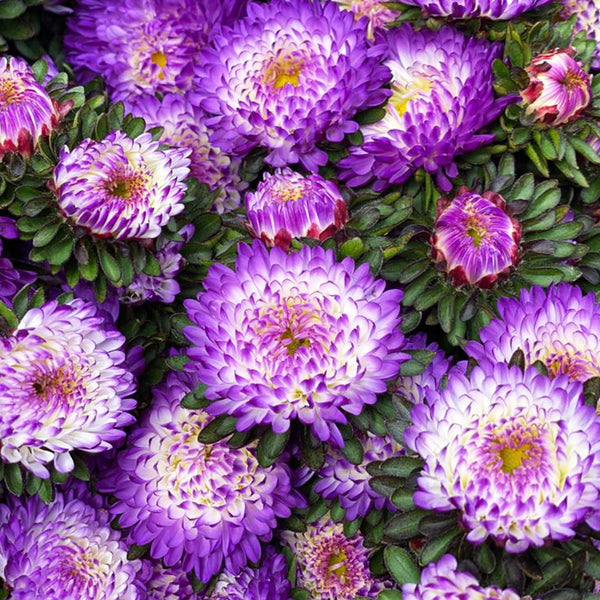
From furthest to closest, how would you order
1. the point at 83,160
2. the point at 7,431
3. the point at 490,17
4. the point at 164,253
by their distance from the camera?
1. the point at 490,17
2. the point at 164,253
3. the point at 83,160
4. the point at 7,431

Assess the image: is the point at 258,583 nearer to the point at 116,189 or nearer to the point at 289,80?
the point at 116,189

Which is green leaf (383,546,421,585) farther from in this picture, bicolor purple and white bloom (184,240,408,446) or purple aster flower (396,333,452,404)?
purple aster flower (396,333,452,404)

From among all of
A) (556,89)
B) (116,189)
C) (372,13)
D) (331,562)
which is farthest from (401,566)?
(372,13)

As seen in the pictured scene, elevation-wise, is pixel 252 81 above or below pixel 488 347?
above

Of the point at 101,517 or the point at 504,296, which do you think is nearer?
the point at 504,296

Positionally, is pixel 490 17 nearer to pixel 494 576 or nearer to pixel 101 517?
pixel 494 576

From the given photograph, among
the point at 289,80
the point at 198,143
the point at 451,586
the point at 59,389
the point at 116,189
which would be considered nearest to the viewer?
the point at 451,586

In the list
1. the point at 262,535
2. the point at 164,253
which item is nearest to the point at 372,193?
the point at 164,253

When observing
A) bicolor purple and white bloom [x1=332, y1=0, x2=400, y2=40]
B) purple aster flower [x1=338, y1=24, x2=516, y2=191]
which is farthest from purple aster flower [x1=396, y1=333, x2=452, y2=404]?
bicolor purple and white bloom [x1=332, y1=0, x2=400, y2=40]
